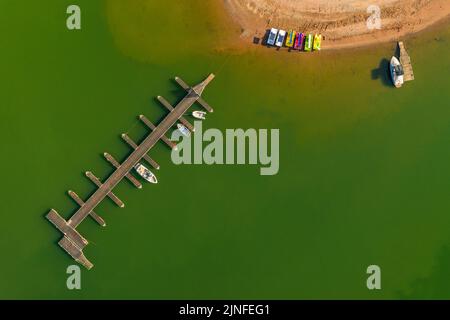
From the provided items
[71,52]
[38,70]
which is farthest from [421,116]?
[38,70]

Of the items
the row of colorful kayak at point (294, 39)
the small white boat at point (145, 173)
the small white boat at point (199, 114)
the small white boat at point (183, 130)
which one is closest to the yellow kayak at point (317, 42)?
the row of colorful kayak at point (294, 39)

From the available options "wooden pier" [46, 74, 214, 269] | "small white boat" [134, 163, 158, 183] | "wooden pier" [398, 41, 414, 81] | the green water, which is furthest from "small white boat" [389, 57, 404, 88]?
"small white boat" [134, 163, 158, 183]

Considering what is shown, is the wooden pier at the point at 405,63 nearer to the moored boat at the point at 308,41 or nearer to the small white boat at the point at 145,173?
the moored boat at the point at 308,41

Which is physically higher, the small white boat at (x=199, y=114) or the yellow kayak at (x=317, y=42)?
the yellow kayak at (x=317, y=42)

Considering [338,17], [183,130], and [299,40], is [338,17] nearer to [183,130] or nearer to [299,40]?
[299,40]

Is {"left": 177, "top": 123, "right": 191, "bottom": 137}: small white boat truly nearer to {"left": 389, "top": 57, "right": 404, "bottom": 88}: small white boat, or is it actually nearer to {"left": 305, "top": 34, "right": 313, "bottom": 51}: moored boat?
{"left": 305, "top": 34, "right": 313, "bottom": 51}: moored boat
